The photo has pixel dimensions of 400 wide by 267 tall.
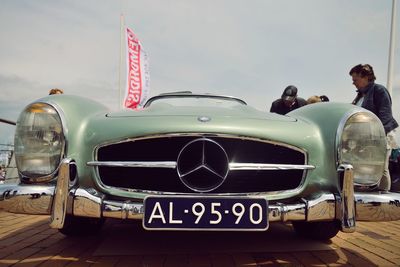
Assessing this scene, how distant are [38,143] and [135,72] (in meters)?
6.71

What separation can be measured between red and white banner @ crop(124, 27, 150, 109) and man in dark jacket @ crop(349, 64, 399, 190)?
18.3 ft

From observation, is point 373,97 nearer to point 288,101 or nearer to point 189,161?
point 288,101

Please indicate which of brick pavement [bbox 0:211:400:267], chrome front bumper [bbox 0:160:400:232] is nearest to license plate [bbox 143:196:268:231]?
chrome front bumper [bbox 0:160:400:232]

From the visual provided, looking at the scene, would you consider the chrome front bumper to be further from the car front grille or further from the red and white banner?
the red and white banner

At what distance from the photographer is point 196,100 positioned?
3.06 m

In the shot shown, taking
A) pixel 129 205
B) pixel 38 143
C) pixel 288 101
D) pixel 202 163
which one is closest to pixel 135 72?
pixel 288 101

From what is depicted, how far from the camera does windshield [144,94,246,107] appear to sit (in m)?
3.01

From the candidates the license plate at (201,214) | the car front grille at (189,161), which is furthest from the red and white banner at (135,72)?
the license plate at (201,214)

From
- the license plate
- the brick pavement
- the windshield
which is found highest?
the windshield

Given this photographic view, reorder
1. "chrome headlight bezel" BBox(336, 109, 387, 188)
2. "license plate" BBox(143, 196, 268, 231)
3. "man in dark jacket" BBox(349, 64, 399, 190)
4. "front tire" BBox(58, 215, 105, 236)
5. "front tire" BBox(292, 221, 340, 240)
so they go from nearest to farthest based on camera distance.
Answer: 1. "license plate" BBox(143, 196, 268, 231)
2. "chrome headlight bezel" BBox(336, 109, 387, 188)
3. "front tire" BBox(58, 215, 105, 236)
4. "front tire" BBox(292, 221, 340, 240)
5. "man in dark jacket" BBox(349, 64, 399, 190)

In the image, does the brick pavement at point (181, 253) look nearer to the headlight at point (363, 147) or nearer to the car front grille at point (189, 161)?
the car front grille at point (189, 161)

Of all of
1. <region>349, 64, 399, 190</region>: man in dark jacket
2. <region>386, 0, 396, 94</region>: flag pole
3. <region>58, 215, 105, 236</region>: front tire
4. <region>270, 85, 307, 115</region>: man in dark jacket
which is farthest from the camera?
<region>386, 0, 396, 94</region>: flag pole

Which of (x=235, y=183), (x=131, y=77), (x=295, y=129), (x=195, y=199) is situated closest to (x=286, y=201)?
(x=235, y=183)

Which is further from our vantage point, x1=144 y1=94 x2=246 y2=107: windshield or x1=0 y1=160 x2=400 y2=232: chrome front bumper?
x1=144 y1=94 x2=246 y2=107: windshield
